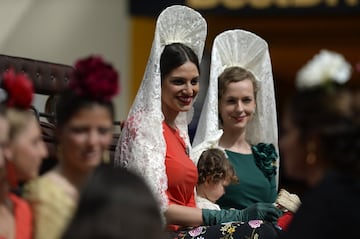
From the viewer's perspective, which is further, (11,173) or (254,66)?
(254,66)

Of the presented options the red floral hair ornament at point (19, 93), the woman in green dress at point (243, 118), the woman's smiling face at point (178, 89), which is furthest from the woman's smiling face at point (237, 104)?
the red floral hair ornament at point (19, 93)

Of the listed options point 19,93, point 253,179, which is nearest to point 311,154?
Answer: point 19,93

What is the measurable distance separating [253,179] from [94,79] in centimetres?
174

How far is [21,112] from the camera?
3143mm

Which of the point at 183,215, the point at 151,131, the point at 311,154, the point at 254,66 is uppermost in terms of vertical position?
the point at 254,66

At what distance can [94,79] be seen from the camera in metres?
3.18

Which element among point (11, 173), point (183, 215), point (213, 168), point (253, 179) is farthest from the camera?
point (253, 179)

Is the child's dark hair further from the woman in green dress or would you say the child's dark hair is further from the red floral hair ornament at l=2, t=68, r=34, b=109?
the red floral hair ornament at l=2, t=68, r=34, b=109

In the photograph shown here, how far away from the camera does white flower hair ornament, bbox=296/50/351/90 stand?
3.16m

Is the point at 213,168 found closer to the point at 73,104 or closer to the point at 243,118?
the point at 243,118

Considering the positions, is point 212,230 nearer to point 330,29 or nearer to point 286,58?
point 330,29

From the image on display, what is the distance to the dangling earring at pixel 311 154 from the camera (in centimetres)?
314

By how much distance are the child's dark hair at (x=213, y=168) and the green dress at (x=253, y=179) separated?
14cm

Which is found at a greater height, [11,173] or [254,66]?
[254,66]
